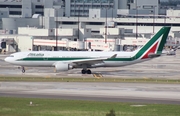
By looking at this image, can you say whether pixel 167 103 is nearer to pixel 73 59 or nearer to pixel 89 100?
pixel 89 100

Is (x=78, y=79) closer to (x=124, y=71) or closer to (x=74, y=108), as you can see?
(x=124, y=71)

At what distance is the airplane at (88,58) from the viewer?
93000 mm

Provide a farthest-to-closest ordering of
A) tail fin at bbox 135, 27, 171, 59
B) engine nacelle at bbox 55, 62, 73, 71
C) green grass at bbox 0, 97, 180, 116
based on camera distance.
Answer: tail fin at bbox 135, 27, 171, 59 → engine nacelle at bbox 55, 62, 73, 71 → green grass at bbox 0, 97, 180, 116

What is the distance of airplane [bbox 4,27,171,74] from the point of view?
93.0 m

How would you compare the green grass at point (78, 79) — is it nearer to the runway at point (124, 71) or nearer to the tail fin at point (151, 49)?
the runway at point (124, 71)

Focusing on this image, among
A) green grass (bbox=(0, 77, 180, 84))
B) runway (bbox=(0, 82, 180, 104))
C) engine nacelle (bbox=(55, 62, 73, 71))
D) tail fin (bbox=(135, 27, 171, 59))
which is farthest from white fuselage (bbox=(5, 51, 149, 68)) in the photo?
runway (bbox=(0, 82, 180, 104))

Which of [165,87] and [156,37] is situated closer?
[165,87]

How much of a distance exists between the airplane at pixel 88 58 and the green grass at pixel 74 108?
31.4 metres

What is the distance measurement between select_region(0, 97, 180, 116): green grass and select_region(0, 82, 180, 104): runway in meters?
3.23

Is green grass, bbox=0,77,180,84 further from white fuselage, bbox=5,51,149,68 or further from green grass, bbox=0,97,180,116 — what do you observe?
green grass, bbox=0,97,180,116

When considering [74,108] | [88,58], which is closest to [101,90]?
[74,108]

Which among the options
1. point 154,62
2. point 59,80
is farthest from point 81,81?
point 154,62

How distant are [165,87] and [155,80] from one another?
914 cm

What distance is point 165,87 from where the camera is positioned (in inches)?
2886
